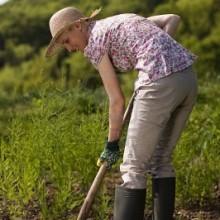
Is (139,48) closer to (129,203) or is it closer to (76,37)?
(76,37)

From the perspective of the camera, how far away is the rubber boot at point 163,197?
136 inches

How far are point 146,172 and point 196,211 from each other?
2.95ft

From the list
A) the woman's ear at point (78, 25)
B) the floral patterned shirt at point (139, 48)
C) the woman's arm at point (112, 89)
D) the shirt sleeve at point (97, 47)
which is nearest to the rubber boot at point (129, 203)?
the woman's arm at point (112, 89)

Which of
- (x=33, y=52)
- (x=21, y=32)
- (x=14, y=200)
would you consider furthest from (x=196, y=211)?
(x=21, y=32)

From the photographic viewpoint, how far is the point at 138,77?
315 centimetres

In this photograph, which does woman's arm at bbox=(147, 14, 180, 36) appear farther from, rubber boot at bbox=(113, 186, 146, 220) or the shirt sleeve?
rubber boot at bbox=(113, 186, 146, 220)

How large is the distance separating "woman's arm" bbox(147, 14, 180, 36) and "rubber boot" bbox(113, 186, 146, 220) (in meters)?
0.83

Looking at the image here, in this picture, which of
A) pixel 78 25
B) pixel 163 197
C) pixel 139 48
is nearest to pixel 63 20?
pixel 78 25

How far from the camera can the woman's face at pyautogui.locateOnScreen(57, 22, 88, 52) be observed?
319 centimetres

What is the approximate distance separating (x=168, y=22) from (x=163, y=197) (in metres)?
0.91

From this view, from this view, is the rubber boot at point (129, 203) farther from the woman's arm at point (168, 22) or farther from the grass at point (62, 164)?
the woman's arm at point (168, 22)

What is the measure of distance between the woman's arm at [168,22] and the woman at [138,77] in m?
0.14

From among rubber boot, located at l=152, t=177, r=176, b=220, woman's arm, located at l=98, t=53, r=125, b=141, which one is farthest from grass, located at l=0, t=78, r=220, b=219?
woman's arm, located at l=98, t=53, r=125, b=141

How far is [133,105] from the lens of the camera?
326 cm
